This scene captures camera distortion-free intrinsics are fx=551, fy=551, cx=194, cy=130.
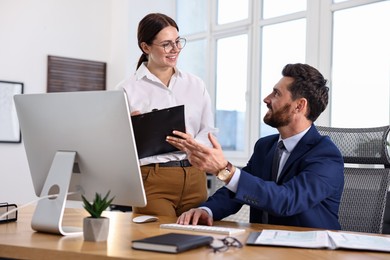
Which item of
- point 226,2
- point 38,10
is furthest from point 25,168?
point 226,2

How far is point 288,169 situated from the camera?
2.03 meters

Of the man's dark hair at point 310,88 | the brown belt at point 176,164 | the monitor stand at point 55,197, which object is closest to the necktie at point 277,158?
the man's dark hair at point 310,88

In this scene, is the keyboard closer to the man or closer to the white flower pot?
the man

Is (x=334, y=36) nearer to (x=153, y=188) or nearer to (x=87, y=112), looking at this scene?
(x=153, y=188)

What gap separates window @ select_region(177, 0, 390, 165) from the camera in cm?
397

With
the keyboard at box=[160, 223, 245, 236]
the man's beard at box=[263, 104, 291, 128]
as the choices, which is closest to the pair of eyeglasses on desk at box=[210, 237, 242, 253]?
the keyboard at box=[160, 223, 245, 236]

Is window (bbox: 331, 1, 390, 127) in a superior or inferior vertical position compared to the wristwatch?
superior

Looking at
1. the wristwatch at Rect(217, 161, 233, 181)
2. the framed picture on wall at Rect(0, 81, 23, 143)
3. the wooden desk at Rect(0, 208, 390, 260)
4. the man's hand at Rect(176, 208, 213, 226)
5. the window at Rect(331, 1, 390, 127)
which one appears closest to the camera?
the wooden desk at Rect(0, 208, 390, 260)

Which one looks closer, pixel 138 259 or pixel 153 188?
pixel 138 259

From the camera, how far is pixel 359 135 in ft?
7.24

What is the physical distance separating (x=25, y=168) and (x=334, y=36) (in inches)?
120

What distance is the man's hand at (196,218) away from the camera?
186 centimetres

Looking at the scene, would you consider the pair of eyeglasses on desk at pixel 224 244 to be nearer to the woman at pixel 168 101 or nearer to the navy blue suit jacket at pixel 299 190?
the navy blue suit jacket at pixel 299 190

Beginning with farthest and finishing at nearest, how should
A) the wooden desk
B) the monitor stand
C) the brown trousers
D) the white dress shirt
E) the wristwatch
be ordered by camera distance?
the white dress shirt
the brown trousers
the wristwatch
the monitor stand
the wooden desk
